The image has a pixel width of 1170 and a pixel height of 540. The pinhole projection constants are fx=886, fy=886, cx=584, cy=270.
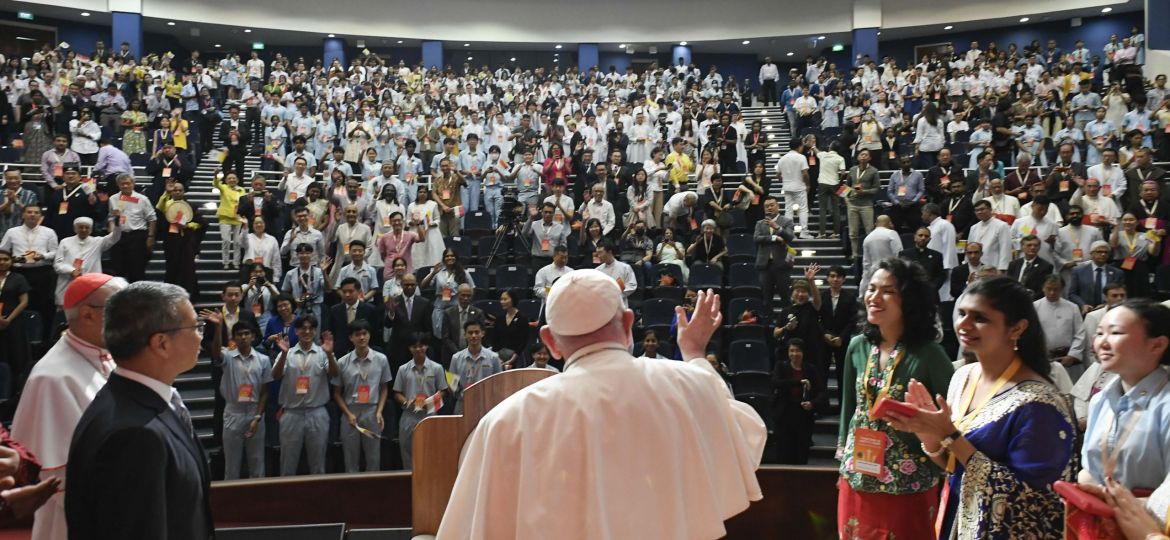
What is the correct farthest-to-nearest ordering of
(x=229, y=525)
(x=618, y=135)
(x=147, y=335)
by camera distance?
(x=618, y=135)
(x=229, y=525)
(x=147, y=335)

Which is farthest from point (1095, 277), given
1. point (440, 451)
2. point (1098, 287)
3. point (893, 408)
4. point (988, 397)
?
point (440, 451)

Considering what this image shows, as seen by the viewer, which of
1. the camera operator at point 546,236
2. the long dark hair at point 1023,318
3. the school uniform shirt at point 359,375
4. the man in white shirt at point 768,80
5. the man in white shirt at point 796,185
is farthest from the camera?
the man in white shirt at point 768,80

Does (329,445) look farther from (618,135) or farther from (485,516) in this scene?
(618,135)

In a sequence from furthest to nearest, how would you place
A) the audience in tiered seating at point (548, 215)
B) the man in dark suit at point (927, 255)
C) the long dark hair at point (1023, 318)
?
1. the man in dark suit at point (927, 255)
2. the audience in tiered seating at point (548, 215)
3. the long dark hair at point (1023, 318)

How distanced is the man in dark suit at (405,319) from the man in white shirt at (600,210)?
3.39 meters

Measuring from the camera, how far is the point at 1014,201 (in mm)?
11109

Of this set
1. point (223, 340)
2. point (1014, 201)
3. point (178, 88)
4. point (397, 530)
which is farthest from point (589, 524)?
point (178, 88)

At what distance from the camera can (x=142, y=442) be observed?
214 centimetres

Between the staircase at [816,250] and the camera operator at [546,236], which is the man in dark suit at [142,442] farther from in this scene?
the camera operator at [546,236]

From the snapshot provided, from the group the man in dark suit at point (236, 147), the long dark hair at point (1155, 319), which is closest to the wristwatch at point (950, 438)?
the long dark hair at point (1155, 319)

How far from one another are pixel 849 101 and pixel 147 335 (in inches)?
705

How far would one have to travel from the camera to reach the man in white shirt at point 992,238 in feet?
33.3

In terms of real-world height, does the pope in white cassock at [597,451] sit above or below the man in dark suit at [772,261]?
below

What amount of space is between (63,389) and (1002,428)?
3.03 m
